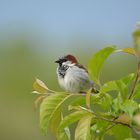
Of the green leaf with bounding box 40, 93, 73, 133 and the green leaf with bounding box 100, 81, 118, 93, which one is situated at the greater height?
the green leaf with bounding box 100, 81, 118, 93

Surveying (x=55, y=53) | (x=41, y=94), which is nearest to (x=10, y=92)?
(x=55, y=53)

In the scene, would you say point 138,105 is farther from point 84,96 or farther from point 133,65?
point 133,65

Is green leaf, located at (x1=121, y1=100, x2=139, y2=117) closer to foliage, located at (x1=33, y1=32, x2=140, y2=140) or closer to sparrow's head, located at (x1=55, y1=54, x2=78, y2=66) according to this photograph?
foliage, located at (x1=33, y1=32, x2=140, y2=140)

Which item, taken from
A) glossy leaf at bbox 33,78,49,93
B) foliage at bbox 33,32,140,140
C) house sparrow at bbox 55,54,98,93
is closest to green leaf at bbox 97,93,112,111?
foliage at bbox 33,32,140,140

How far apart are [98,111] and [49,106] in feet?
0.37

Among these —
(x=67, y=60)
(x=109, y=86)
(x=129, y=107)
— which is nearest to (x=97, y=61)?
(x=109, y=86)

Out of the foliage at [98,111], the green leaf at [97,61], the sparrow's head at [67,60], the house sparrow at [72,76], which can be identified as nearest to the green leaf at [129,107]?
the foliage at [98,111]

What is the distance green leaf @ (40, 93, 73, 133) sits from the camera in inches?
67.4

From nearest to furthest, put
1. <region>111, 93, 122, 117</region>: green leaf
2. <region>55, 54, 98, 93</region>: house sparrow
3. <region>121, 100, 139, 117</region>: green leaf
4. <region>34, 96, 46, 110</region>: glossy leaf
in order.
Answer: <region>121, 100, 139, 117</region>: green leaf
<region>111, 93, 122, 117</region>: green leaf
<region>34, 96, 46, 110</region>: glossy leaf
<region>55, 54, 98, 93</region>: house sparrow

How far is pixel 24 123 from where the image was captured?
36.8 feet

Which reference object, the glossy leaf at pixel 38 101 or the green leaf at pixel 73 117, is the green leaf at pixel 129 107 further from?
the glossy leaf at pixel 38 101

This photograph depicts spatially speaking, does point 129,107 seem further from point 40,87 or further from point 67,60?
point 67,60

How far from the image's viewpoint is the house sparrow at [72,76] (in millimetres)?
3533

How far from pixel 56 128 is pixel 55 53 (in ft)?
37.2
